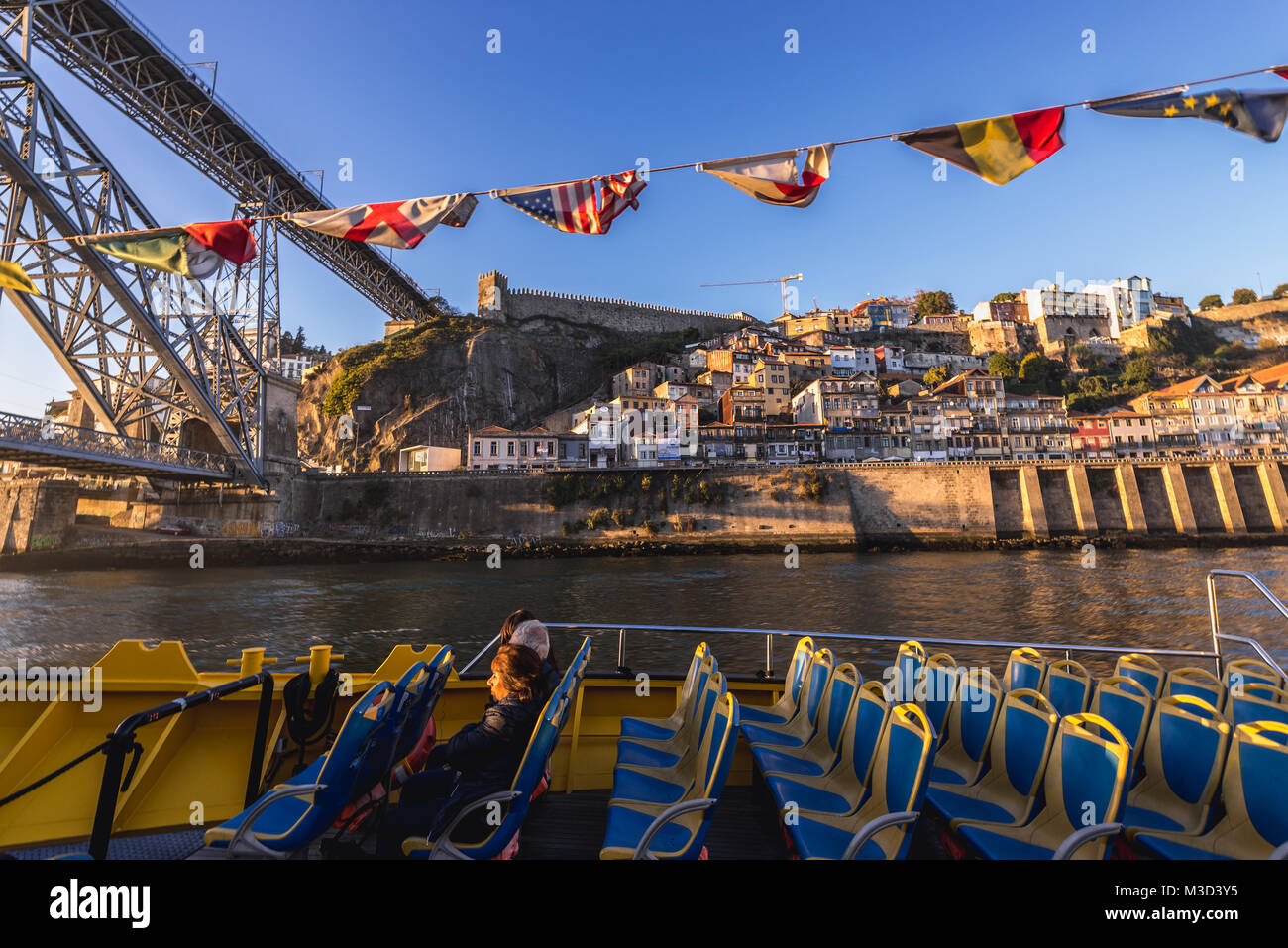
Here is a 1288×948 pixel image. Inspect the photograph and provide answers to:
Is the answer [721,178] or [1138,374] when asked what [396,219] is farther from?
[1138,374]

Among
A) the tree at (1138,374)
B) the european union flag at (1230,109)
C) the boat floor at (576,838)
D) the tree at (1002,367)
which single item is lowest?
the boat floor at (576,838)

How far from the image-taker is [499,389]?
5538 centimetres

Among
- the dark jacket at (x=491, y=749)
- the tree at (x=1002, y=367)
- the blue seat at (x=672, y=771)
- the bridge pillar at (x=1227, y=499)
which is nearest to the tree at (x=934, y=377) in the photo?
the tree at (x=1002, y=367)

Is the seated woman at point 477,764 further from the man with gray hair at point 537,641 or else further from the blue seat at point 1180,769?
the blue seat at point 1180,769

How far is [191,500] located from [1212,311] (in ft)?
385

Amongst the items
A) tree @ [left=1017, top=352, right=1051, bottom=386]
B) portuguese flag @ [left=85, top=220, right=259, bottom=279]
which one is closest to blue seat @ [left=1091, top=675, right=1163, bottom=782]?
portuguese flag @ [left=85, top=220, right=259, bottom=279]

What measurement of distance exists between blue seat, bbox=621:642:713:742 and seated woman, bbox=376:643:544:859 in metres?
0.86

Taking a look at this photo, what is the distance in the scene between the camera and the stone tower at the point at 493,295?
68562 mm

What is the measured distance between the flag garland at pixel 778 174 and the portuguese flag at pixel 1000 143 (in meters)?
0.76

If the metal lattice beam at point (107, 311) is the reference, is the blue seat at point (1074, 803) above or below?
below

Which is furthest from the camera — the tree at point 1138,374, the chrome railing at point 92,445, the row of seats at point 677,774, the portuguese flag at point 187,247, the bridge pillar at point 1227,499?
the tree at point 1138,374

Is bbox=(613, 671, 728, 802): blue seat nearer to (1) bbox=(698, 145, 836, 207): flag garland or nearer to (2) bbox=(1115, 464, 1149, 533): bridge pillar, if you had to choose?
(1) bbox=(698, 145, 836, 207): flag garland

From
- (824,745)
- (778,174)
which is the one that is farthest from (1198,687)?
(778,174)
